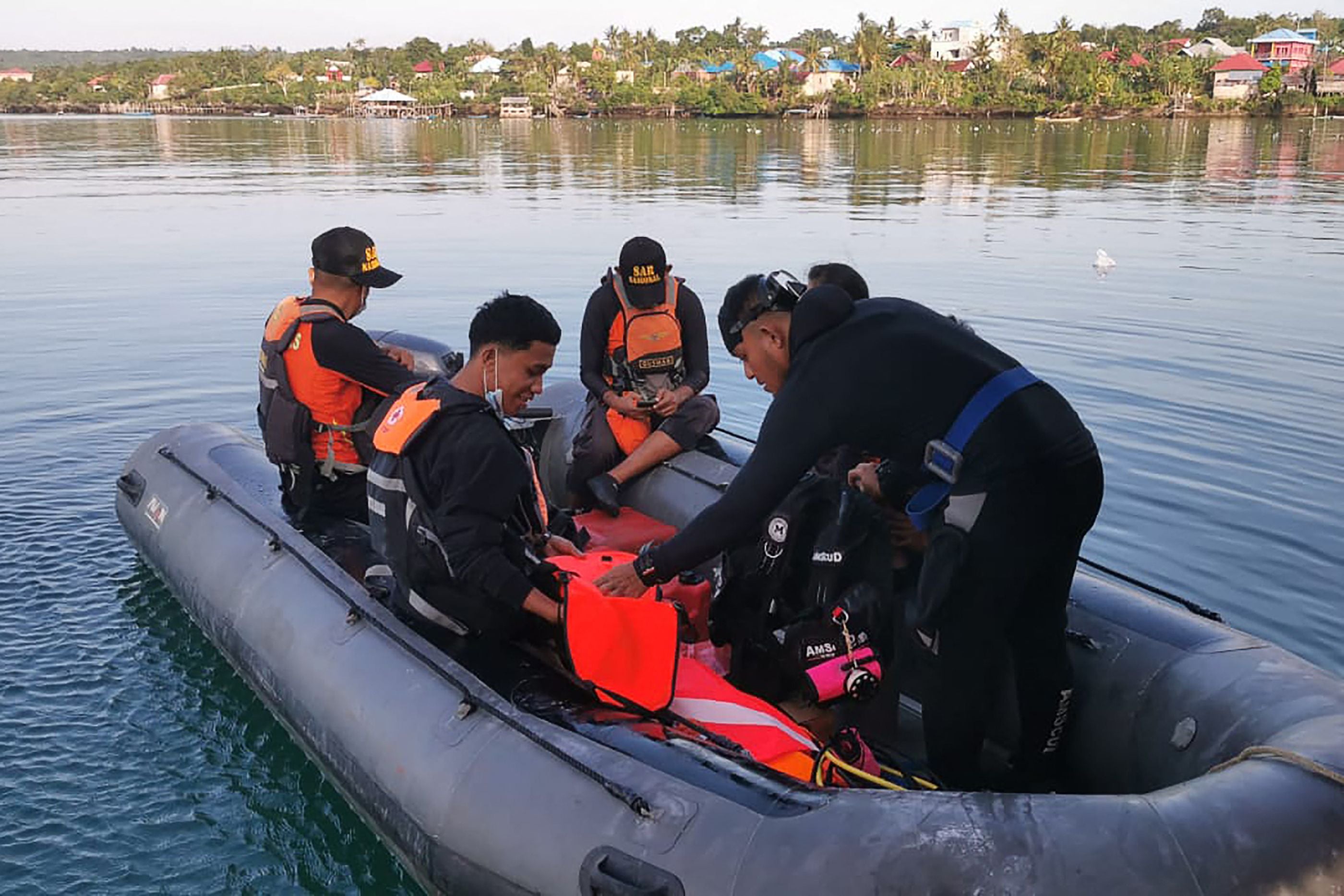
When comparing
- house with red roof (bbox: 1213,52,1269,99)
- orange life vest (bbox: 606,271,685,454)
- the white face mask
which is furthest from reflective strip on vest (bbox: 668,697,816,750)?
house with red roof (bbox: 1213,52,1269,99)

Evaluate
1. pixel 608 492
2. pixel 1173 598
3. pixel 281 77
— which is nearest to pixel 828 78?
pixel 281 77

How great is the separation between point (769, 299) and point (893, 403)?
55 cm

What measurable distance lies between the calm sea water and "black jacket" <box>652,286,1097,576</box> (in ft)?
6.89

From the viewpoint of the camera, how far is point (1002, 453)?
2.96 metres

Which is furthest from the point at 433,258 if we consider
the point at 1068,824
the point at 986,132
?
the point at 986,132

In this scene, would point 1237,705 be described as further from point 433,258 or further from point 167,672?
point 433,258

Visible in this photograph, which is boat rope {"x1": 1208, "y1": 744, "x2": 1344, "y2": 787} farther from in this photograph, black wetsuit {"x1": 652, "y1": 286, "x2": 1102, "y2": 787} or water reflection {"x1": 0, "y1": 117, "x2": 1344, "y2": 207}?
water reflection {"x1": 0, "y1": 117, "x2": 1344, "y2": 207}

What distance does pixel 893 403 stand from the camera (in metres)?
3.03

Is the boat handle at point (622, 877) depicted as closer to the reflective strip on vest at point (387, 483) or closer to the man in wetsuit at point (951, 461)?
the man in wetsuit at point (951, 461)

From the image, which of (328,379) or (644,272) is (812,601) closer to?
(328,379)

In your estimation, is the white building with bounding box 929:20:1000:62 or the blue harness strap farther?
the white building with bounding box 929:20:1000:62

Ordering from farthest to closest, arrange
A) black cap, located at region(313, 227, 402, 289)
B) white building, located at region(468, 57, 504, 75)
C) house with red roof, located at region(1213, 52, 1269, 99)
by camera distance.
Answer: white building, located at region(468, 57, 504, 75), house with red roof, located at region(1213, 52, 1269, 99), black cap, located at region(313, 227, 402, 289)

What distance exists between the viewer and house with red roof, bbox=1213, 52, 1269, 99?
68.8 m

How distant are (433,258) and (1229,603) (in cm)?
1200
